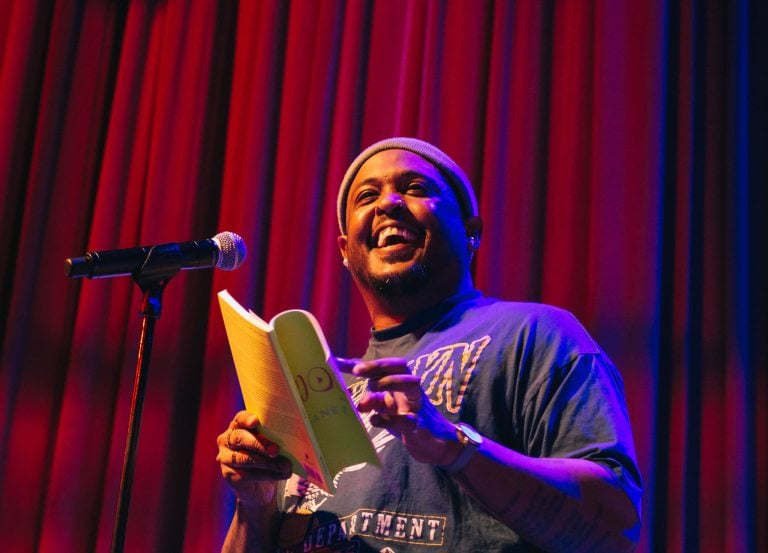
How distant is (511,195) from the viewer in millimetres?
2318

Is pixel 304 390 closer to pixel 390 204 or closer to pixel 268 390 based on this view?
pixel 268 390

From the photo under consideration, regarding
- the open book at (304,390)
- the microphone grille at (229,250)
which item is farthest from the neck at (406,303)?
the open book at (304,390)

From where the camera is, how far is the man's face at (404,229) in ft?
6.00

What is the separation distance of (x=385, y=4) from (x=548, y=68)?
2.16 feet

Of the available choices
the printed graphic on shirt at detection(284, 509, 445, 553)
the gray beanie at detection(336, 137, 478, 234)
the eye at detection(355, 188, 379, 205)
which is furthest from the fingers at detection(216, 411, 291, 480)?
the gray beanie at detection(336, 137, 478, 234)

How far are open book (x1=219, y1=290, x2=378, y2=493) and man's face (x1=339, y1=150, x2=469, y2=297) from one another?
0.62 metres

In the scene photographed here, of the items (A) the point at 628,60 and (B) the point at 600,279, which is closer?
(B) the point at 600,279

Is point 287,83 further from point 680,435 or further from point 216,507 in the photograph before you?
point 680,435

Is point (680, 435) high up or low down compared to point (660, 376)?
down

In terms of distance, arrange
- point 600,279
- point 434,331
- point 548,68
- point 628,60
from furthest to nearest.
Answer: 1. point 548,68
2. point 628,60
3. point 600,279
4. point 434,331

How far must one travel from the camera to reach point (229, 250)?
1.65 m

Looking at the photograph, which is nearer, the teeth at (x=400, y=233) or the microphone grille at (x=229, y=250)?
the microphone grille at (x=229, y=250)

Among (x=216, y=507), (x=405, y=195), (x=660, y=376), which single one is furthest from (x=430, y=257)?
(x=216, y=507)

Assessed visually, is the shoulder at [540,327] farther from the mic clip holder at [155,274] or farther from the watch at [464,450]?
the mic clip holder at [155,274]
